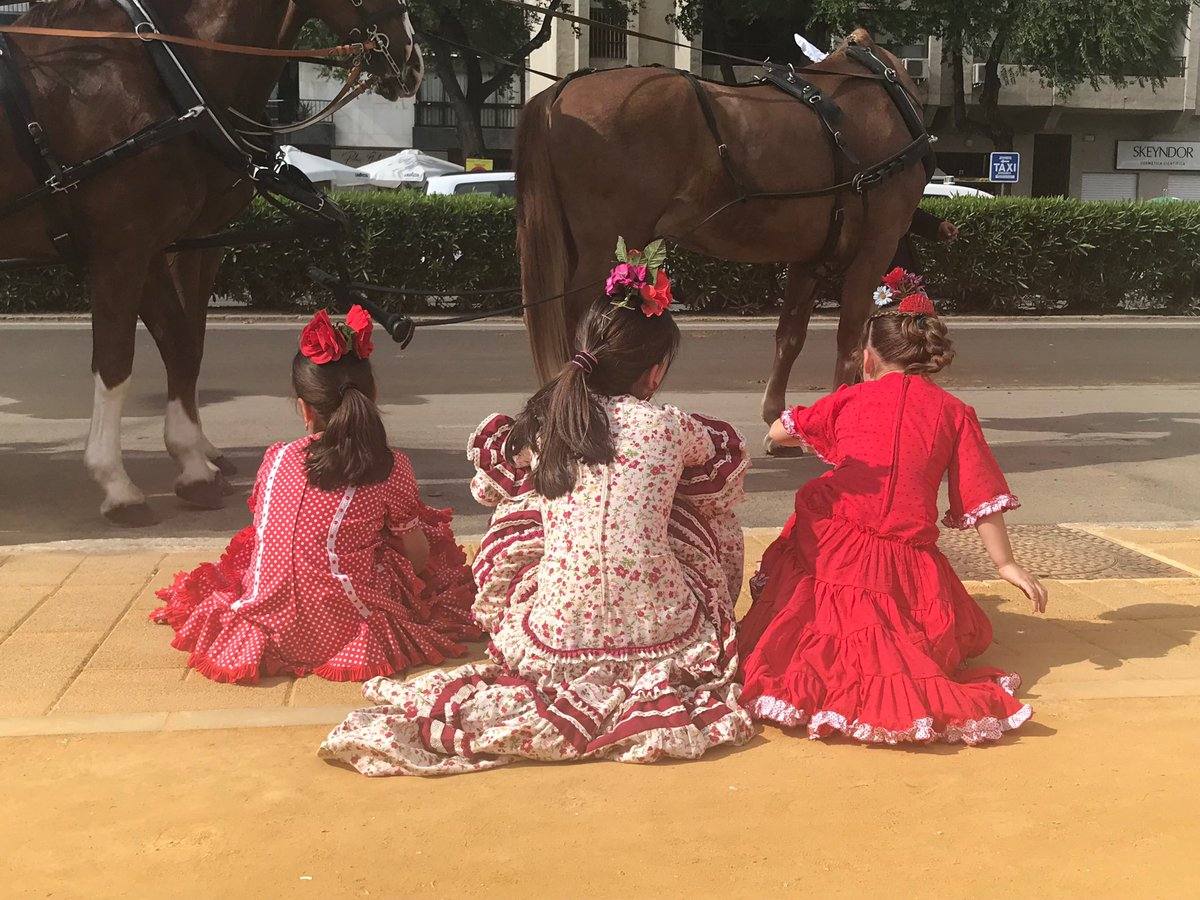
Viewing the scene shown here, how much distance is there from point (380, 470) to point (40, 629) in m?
1.31

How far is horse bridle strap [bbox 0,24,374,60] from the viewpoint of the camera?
552cm

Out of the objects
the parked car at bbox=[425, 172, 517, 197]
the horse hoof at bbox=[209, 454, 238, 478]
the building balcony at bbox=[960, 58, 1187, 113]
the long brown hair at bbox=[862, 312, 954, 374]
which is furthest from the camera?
the building balcony at bbox=[960, 58, 1187, 113]

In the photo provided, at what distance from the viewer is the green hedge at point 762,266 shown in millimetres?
15992

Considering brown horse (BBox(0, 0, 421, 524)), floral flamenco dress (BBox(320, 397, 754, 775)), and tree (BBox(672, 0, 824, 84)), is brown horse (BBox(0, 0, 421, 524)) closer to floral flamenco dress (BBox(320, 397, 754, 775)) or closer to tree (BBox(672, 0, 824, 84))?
floral flamenco dress (BBox(320, 397, 754, 775))

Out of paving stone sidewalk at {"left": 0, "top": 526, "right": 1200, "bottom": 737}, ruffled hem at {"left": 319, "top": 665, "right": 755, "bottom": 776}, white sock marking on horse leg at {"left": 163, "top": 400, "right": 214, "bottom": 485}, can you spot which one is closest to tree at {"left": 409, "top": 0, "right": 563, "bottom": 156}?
white sock marking on horse leg at {"left": 163, "top": 400, "right": 214, "bottom": 485}

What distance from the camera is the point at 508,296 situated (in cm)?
1752

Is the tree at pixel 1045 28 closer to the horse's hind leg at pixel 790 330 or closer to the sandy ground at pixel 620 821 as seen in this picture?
the horse's hind leg at pixel 790 330

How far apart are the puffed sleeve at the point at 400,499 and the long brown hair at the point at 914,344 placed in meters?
1.50

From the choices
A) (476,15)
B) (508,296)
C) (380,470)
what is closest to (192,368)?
(380,470)

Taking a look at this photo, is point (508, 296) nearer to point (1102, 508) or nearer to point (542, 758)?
point (1102, 508)

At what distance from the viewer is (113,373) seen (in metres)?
5.89

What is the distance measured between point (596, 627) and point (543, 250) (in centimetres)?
316

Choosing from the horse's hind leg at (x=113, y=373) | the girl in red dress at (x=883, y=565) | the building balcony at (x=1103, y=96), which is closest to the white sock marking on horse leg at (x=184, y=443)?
the horse's hind leg at (x=113, y=373)

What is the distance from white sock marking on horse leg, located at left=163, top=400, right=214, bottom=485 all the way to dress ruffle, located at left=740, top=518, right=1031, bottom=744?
10.7 feet
